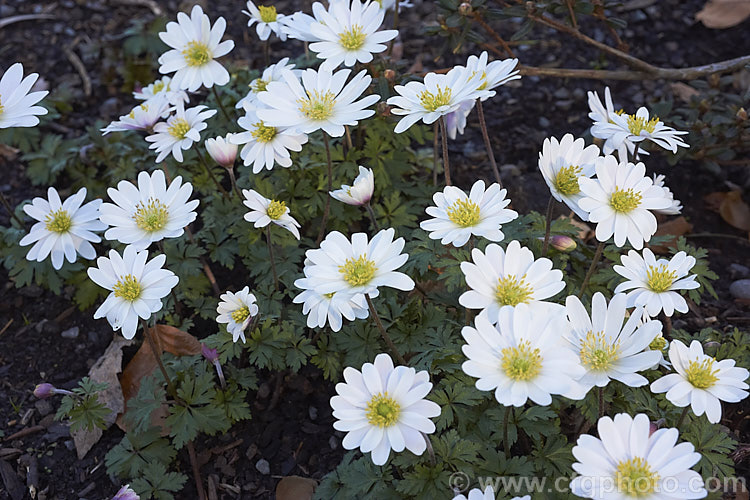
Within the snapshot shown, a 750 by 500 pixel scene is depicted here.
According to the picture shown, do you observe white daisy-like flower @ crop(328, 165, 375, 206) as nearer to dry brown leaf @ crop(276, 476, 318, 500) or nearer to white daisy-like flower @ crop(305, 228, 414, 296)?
white daisy-like flower @ crop(305, 228, 414, 296)

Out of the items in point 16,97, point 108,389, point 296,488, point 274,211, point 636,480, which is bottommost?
point 296,488

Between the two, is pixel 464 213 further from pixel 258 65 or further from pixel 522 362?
pixel 258 65

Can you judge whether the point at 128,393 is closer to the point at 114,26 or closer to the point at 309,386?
the point at 309,386

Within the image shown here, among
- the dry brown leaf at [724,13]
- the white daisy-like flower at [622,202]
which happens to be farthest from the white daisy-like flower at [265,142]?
the dry brown leaf at [724,13]

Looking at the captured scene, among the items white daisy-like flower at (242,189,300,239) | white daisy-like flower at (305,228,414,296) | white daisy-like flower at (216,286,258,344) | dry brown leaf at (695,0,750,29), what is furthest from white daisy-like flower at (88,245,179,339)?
dry brown leaf at (695,0,750,29)

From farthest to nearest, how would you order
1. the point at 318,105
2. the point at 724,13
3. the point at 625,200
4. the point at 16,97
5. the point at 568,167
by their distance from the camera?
the point at 724,13 → the point at 16,97 → the point at 318,105 → the point at 568,167 → the point at 625,200

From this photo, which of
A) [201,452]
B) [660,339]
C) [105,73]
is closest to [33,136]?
[105,73]

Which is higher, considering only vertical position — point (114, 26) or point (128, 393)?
point (114, 26)

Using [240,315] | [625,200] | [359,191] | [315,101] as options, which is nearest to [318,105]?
[315,101]
